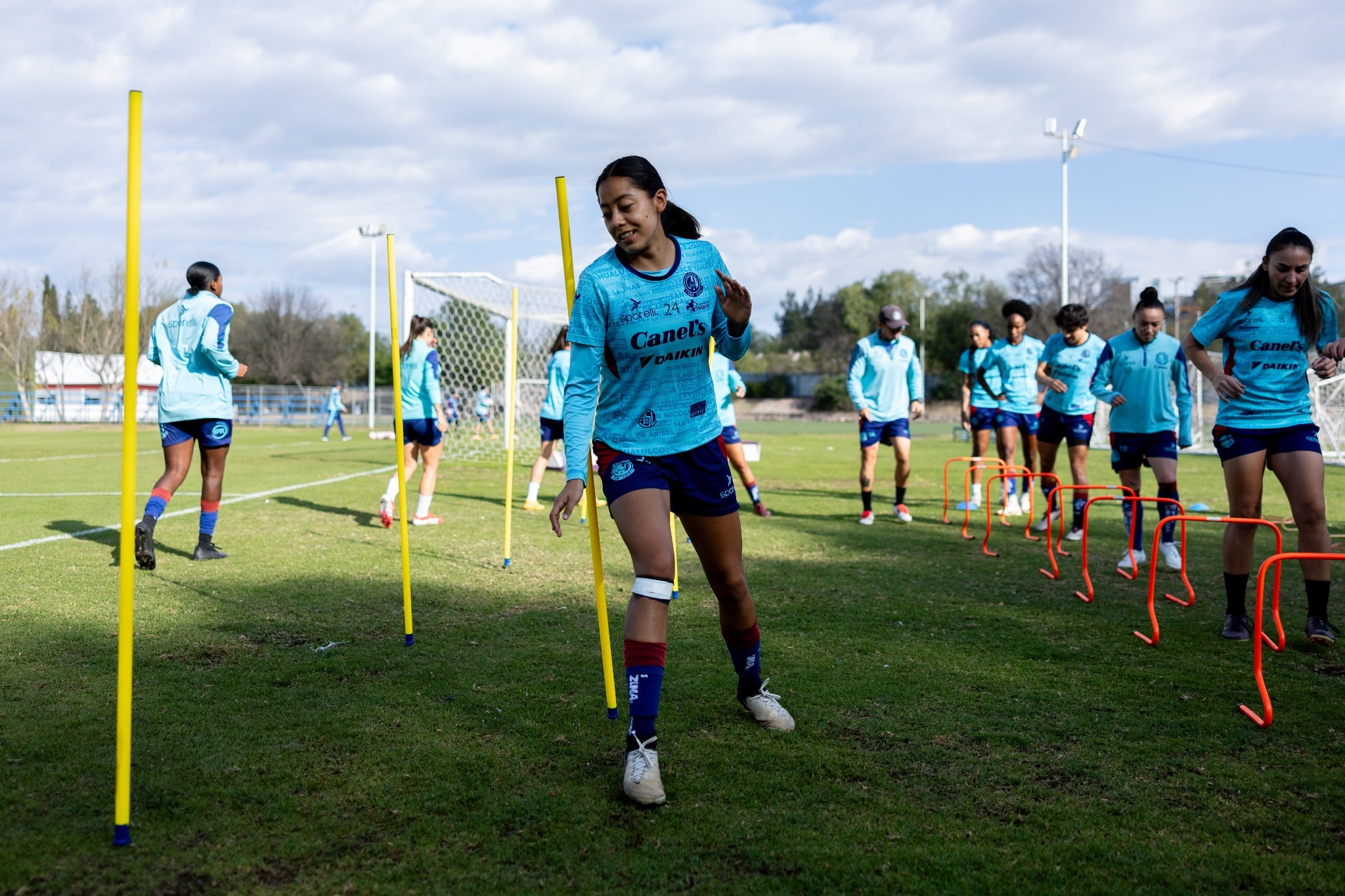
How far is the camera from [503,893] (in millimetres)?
2516

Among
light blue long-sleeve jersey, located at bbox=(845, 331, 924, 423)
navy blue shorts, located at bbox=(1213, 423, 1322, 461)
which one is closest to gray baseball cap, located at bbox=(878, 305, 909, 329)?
light blue long-sleeve jersey, located at bbox=(845, 331, 924, 423)

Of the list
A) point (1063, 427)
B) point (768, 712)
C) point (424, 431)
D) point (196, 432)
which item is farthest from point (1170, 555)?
point (196, 432)

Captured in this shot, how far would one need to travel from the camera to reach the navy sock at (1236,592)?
17.4 feet

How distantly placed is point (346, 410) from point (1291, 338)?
5450 cm

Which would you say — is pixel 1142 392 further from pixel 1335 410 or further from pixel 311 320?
pixel 311 320

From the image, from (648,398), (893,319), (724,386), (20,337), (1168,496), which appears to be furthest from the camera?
(20,337)

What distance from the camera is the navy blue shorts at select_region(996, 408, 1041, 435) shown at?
1050cm


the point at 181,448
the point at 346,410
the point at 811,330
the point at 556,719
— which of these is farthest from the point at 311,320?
the point at 556,719

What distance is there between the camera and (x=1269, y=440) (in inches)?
201

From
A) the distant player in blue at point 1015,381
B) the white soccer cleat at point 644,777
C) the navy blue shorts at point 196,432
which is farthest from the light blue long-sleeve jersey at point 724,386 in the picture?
the white soccer cleat at point 644,777

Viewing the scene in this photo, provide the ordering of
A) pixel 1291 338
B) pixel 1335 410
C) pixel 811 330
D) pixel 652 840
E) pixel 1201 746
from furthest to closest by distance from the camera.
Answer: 1. pixel 811 330
2. pixel 1335 410
3. pixel 1291 338
4. pixel 1201 746
5. pixel 652 840

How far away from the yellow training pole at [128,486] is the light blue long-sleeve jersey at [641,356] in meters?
1.28

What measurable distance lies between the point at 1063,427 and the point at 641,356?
670 cm

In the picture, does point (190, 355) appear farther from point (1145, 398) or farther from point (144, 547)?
point (1145, 398)
